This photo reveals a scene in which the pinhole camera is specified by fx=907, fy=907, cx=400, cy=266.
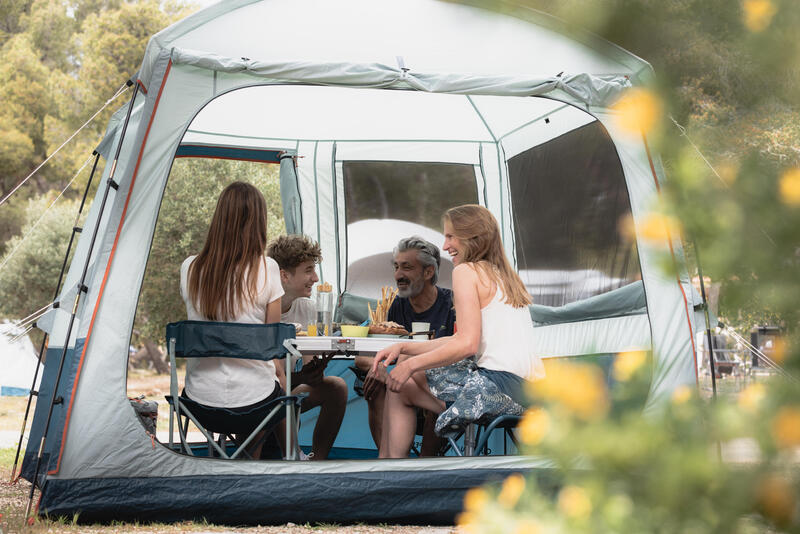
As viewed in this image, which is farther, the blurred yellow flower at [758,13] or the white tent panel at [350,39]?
the white tent panel at [350,39]

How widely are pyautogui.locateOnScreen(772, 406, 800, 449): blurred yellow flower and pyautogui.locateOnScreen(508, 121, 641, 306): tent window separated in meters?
3.47

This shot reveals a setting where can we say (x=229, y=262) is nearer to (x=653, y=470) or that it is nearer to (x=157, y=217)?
(x=157, y=217)

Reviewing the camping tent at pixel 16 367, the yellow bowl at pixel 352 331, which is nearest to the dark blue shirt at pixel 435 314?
the yellow bowl at pixel 352 331

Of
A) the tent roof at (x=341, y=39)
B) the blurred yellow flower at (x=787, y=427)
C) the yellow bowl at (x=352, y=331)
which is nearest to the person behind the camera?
the blurred yellow flower at (x=787, y=427)

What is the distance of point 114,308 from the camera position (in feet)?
9.98

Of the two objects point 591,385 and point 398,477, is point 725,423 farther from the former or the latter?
point 398,477

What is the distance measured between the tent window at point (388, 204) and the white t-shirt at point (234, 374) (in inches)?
99.6

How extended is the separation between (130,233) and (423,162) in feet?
9.84

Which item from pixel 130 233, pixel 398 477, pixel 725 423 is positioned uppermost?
pixel 130 233

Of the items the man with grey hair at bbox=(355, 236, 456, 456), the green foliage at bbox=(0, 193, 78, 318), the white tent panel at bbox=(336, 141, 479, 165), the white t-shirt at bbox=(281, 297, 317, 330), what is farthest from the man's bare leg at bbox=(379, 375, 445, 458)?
the green foliage at bbox=(0, 193, 78, 318)

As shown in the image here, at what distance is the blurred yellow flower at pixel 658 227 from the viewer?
54cm

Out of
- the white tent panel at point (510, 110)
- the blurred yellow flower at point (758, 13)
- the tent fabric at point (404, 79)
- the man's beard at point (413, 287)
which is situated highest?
the white tent panel at point (510, 110)

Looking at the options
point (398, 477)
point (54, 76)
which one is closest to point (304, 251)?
point (398, 477)

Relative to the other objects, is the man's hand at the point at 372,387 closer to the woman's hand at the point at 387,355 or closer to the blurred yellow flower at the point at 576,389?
the woman's hand at the point at 387,355
